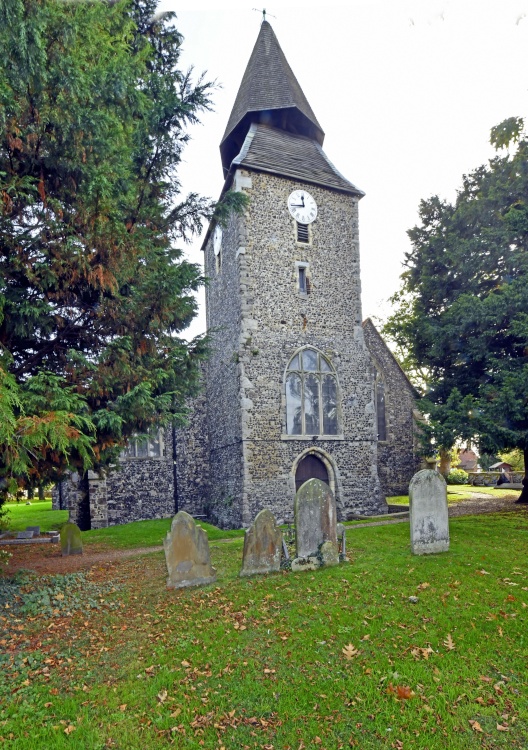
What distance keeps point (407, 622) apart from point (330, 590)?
53.8 inches

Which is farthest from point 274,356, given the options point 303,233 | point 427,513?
point 427,513

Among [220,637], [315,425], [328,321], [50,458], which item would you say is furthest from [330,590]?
[328,321]

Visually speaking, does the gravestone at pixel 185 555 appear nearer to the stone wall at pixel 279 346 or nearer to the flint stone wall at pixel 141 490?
the stone wall at pixel 279 346

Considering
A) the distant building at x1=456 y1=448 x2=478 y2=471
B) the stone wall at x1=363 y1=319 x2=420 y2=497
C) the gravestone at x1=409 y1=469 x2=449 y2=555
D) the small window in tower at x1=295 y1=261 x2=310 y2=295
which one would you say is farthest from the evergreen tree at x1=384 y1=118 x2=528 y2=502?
the distant building at x1=456 y1=448 x2=478 y2=471

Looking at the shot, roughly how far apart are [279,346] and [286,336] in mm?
466

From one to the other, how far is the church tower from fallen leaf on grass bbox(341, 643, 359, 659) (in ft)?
32.8

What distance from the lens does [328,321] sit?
1722cm

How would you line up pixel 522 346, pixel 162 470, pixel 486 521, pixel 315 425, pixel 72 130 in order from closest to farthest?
pixel 72 130 < pixel 486 521 < pixel 522 346 < pixel 315 425 < pixel 162 470

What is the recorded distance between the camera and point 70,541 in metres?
11.8

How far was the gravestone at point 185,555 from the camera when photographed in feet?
24.8

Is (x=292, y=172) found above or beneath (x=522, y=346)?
above

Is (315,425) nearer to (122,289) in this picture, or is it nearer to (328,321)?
(328,321)

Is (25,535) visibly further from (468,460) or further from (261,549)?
(468,460)

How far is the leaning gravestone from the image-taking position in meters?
7.96
